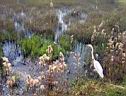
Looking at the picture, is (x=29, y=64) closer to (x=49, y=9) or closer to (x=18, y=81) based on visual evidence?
(x=18, y=81)

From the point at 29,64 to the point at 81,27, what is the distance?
4214 millimetres

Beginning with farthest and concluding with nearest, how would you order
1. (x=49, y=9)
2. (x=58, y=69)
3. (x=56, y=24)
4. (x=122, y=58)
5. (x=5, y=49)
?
(x=49, y=9)
(x=56, y=24)
(x=5, y=49)
(x=122, y=58)
(x=58, y=69)

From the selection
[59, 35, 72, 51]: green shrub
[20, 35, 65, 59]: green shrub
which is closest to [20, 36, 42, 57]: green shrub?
[20, 35, 65, 59]: green shrub

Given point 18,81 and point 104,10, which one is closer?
point 18,81

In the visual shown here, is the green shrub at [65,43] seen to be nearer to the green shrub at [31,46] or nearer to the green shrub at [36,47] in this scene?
the green shrub at [36,47]

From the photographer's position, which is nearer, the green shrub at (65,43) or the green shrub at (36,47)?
the green shrub at (36,47)

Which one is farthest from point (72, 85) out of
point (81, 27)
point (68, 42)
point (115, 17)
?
point (115, 17)

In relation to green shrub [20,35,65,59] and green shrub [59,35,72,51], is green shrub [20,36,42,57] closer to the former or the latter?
green shrub [20,35,65,59]

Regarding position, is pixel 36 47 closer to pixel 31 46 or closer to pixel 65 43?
pixel 31 46

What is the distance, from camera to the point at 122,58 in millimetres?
10578

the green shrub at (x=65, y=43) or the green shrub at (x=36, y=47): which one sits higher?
the green shrub at (x=36, y=47)

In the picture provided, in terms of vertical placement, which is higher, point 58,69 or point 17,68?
point 58,69

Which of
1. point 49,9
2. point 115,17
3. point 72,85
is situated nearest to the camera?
point 72,85

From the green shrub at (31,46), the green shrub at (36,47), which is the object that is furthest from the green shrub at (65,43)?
the green shrub at (31,46)
